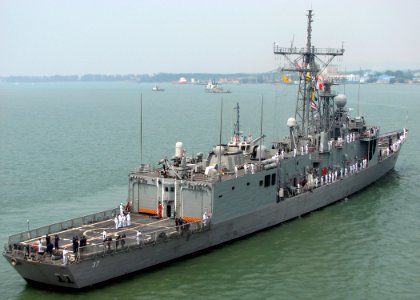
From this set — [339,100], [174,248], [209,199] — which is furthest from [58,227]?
[339,100]

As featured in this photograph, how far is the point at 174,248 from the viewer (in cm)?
2969

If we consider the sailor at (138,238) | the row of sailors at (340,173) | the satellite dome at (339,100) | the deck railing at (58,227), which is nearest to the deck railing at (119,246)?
the sailor at (138,238)

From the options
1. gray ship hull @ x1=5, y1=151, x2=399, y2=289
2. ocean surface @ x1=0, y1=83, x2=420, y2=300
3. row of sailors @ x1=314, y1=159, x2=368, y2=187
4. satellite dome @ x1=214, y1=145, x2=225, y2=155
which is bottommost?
ocean surface @ x1=0, y1=83, x2=420, y2=300

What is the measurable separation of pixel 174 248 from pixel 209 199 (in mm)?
3563

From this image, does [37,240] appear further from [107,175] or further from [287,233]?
[107,175]

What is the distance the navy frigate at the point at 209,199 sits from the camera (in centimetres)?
2623

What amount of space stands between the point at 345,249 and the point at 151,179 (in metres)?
11.9

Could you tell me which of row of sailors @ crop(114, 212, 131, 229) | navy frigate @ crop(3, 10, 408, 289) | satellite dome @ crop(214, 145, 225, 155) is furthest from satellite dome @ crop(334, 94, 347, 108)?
row of sailors @ crop(114, 212, 131, 229)

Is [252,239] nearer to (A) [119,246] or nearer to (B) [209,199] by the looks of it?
(B) [209,199]

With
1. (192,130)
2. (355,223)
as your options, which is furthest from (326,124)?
Answer: (192,130)

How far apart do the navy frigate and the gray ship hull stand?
0.06m

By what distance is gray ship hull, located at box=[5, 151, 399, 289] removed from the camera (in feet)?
84.0

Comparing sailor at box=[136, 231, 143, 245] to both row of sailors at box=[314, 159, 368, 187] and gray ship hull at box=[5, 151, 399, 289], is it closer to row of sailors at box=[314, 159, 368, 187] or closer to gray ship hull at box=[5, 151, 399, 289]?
gray ship hull at box=[5, 151, 399, 289]

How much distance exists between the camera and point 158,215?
108ft
